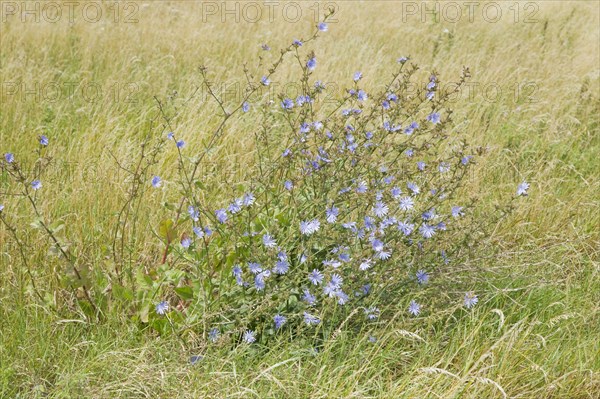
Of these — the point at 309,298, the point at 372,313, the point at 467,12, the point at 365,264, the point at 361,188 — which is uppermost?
the point at 361,188

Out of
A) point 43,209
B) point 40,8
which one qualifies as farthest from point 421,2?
point 43,209

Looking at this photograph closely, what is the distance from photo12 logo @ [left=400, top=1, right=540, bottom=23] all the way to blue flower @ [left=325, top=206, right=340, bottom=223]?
4515 mm

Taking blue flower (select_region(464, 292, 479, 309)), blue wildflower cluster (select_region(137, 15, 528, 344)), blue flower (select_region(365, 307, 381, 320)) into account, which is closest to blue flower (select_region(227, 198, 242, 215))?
blue wildflower cluster (select_region(137, 15, 528, 344))

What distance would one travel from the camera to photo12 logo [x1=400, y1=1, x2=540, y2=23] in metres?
6.86

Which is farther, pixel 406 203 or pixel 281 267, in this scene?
pixel 406 203

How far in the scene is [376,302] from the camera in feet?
7.30

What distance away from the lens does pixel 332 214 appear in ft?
7.41

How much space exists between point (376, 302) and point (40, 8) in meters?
5.14

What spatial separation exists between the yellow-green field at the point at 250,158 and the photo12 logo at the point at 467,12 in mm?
69

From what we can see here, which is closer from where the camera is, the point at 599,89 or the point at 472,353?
the point at 472,353

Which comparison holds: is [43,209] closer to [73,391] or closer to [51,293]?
[51,293]

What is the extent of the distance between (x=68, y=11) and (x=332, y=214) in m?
4.89

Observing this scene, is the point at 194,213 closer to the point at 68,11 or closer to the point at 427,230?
the point at 427,230

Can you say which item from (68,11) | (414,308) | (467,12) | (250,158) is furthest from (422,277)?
(467,12)
